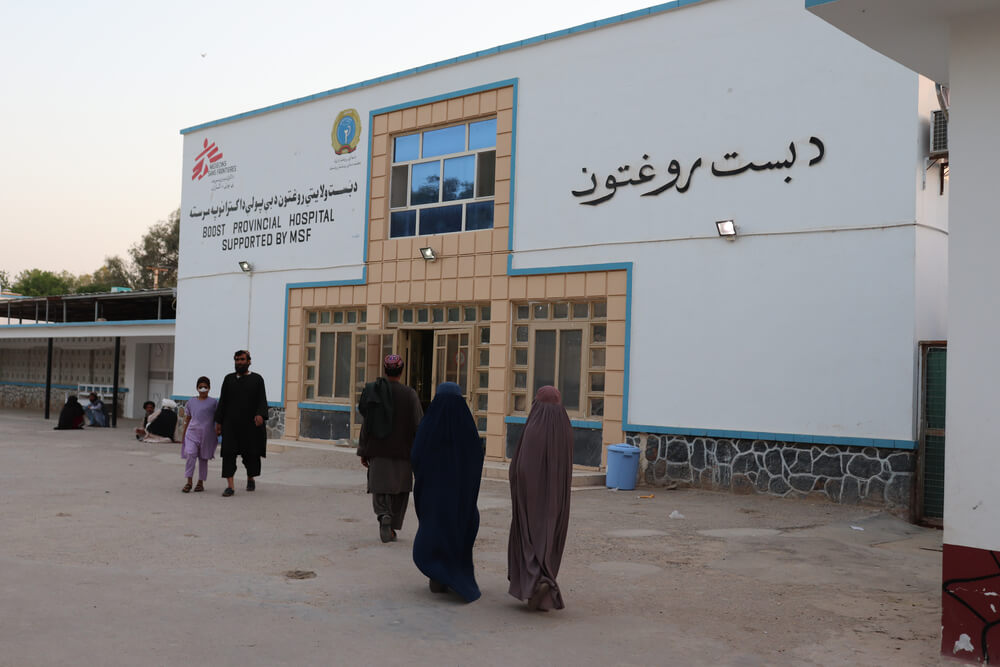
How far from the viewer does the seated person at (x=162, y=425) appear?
62.0ft

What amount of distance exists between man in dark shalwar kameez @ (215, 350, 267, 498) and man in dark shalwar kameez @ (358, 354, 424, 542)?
3125 mm

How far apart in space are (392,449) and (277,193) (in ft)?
38.3

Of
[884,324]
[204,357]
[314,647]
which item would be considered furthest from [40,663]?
[204,357]

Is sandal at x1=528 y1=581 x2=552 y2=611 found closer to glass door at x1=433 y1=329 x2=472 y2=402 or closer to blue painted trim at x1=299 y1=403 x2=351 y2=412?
glass door at x1=433 y1=329 x2=472 y2=402

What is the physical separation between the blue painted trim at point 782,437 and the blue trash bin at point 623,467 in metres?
0.44

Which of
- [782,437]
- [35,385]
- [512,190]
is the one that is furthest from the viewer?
[35,385]

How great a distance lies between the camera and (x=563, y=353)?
44.3ft

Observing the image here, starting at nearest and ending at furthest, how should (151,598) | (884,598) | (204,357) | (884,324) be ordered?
1. (151,598)
2. (884,598)
3. (884,324)
4. (204,357)

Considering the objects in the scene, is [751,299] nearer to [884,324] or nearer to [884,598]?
[884,324]

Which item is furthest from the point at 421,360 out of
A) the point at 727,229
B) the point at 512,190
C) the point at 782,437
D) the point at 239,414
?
the point at 782,437

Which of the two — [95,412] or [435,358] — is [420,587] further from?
[95,412]

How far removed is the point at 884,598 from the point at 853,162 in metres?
6.16

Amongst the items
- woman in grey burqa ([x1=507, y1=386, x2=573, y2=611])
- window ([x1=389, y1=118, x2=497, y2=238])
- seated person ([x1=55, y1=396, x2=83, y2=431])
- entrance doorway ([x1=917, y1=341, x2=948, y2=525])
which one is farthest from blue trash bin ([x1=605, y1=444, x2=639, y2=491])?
seated person ([x1=55, y1=396, x2=83, y2=431])

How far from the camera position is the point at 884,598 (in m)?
6.09
